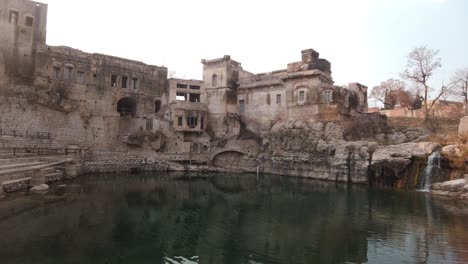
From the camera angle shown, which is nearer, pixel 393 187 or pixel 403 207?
pixel 403 207

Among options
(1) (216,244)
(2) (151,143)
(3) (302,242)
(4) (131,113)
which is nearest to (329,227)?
(3) (302,242)

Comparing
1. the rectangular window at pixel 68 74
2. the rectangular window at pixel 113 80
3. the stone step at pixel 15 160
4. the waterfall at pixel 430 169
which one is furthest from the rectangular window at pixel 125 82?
the waterfall at pixel 430 169

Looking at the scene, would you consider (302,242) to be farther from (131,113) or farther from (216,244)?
(131,113)

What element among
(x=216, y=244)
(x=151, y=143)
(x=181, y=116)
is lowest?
(x=216, y=244)

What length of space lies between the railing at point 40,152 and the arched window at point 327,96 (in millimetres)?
25874

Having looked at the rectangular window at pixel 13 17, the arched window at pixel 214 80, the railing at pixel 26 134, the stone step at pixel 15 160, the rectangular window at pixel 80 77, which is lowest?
the stone step at pixel 15 160

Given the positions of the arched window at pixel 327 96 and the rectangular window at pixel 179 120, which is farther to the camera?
the rectangular window at pixel 179 120

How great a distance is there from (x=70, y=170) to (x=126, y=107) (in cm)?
1546

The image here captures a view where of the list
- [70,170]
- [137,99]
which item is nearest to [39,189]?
[70,170]

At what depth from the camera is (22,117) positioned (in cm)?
3116

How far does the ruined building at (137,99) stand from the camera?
3203 centimetres

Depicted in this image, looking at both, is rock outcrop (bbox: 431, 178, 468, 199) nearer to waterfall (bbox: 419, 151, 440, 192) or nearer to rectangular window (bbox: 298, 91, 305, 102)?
waterfall (bbox: 419, 151, 440, 192)

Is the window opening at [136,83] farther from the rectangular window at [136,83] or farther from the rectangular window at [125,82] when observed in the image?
the rectangular window at [125,82]

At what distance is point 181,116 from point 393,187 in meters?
23.9
